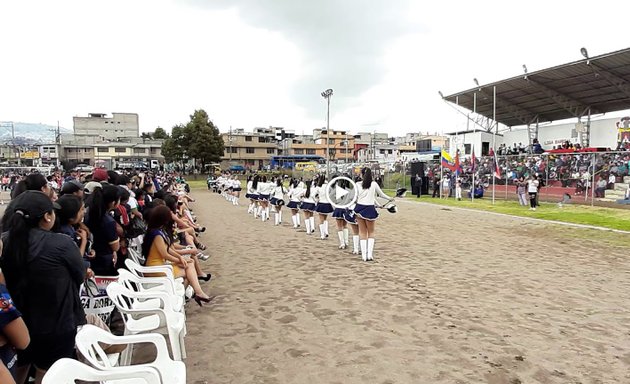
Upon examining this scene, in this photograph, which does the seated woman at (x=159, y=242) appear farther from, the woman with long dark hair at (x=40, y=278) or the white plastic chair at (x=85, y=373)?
the white plastic chair at (x=85, y=373)

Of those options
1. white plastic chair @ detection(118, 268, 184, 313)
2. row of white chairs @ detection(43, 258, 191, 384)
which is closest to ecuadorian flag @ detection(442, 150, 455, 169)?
row of white chairs @ detection(43, 258, 191, 384)

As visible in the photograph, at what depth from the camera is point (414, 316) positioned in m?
5.41

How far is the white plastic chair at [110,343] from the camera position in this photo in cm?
252

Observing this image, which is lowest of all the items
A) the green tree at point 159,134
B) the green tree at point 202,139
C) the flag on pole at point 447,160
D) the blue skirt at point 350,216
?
the blue skirt at point 350,216

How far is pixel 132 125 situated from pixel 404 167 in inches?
2991

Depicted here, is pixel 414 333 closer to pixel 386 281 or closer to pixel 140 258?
pixel 386 281

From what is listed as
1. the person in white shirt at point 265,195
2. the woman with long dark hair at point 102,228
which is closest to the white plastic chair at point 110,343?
the woman with long dark hair at point 102,228

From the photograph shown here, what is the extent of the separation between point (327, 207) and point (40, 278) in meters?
9.03

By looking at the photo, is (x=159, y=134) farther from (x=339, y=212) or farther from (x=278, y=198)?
(x=339, y=212)

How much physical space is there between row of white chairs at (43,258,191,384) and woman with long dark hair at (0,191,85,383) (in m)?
0.23

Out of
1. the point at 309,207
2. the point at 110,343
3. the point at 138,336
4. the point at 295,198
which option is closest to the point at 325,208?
the point at 309,207

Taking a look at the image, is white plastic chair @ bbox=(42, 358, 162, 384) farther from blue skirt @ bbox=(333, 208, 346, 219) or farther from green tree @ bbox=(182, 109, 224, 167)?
green tree @ bbox=(182, 109, 224, 167)
